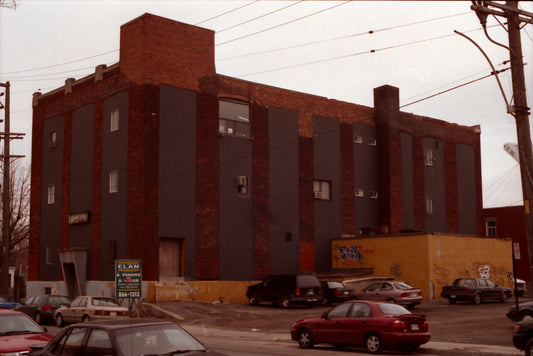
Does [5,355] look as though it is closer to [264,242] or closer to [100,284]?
[100,284]

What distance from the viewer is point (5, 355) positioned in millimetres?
11453

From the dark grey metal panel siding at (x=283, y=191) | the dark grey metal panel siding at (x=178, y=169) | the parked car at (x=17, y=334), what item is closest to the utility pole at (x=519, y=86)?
the parked car at (x=17, y=334)

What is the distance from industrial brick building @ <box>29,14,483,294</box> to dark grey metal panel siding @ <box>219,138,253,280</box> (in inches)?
2.7

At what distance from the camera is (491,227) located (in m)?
66.1

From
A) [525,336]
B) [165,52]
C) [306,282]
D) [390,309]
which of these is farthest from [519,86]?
[165,52]

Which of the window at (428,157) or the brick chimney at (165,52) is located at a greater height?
the brick chimney at (165,52)

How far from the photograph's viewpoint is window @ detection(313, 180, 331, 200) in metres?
45.3

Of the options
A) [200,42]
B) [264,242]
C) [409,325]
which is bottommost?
[409,325]

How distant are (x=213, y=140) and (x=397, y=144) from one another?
1631 cm

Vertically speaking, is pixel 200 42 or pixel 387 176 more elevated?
pixel 200 42

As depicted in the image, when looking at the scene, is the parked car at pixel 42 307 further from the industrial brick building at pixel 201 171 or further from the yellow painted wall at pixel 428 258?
the yellow painted wall at pixel 428 258

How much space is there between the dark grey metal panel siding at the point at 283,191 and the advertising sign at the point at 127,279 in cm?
1743

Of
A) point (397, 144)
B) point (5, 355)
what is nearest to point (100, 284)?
point (397, 144)

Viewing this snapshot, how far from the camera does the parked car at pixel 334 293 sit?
36.3 meters
